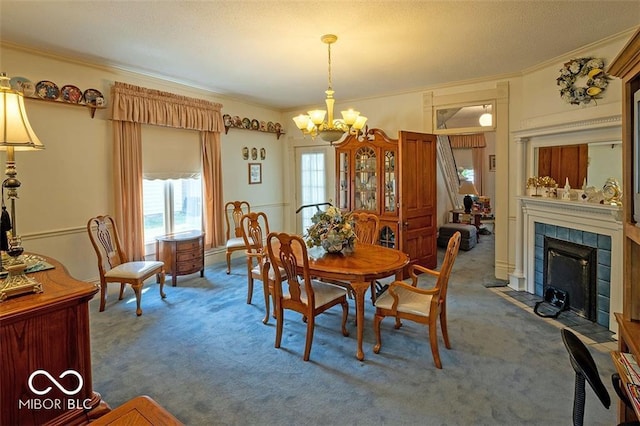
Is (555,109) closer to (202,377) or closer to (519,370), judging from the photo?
(519,370)

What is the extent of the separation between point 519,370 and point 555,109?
2.93 m

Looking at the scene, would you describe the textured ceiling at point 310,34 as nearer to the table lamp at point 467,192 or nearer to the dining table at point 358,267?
the dining table at point 358,267

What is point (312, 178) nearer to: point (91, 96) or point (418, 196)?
point (418, 196)

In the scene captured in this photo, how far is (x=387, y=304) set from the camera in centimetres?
281

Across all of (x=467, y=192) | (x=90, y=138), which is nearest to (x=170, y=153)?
(x=90, y=138)

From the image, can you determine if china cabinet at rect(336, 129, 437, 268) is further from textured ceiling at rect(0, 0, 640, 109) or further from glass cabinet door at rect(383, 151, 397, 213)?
textured ceiling at rect(0, 0, 640, 109)

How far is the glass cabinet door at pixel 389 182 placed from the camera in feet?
16.0

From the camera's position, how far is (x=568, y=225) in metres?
3.67

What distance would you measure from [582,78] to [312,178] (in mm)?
4223

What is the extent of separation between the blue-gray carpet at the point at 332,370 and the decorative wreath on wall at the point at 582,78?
2286 millimetres

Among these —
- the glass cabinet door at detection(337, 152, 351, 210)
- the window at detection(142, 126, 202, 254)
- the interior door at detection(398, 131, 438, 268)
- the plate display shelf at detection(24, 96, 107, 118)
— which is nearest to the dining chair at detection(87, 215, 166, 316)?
the window at detection(142, 126, 202, 254)

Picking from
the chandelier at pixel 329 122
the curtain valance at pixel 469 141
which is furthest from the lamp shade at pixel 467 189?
the chandelier at pixel 329 122

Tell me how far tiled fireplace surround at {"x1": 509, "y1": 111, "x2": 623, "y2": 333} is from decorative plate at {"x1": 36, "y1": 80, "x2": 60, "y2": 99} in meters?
5.17

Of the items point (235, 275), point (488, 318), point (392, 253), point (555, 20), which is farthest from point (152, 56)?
point (488, 318)
